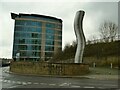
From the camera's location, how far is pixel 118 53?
148ft

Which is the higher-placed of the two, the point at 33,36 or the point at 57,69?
the point at 33,36

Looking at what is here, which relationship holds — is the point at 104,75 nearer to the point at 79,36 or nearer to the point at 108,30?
the point at 79,36

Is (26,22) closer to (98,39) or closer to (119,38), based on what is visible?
(98,39)

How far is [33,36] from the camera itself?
4505 inches

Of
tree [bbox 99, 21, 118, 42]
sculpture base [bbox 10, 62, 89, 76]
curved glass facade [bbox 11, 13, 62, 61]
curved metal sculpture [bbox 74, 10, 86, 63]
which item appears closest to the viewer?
sculpture base [bbox 10, 62, 89, 76]

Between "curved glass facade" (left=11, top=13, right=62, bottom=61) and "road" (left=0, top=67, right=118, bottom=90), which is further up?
"curved glass facade" (left=11, top=13, right=62, bottom=61)

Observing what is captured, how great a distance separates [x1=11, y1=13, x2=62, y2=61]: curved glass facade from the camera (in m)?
113

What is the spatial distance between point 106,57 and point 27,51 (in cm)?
6981

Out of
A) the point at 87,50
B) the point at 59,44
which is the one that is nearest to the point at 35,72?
the point at 87,50

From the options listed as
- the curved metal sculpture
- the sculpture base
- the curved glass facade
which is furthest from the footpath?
the curved glass facade

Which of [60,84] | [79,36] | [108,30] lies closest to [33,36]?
[108,30]

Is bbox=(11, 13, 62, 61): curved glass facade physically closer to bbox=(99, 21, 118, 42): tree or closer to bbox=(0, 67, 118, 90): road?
bbox=(99, 21, 118, 42): tree

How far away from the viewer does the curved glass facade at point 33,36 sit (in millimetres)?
112688

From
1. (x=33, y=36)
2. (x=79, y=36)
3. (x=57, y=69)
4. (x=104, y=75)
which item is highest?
(x=33, y=36)
